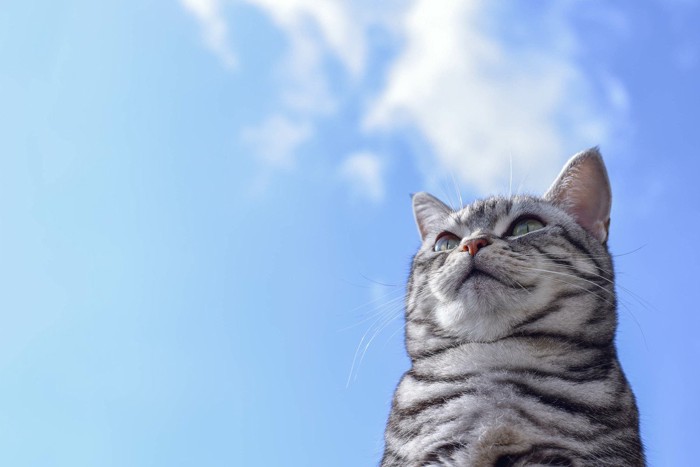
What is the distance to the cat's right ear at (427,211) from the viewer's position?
3.77m

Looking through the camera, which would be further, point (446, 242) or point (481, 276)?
point (446, 242)

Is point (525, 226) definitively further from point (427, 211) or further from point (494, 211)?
point (427, 211)

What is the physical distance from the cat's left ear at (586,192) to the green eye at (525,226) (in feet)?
1.01

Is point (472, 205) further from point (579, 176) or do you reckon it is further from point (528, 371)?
point (528, 371)

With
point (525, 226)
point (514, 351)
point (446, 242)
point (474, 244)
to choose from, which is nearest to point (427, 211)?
point (446, 242)

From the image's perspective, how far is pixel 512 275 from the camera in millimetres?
2912

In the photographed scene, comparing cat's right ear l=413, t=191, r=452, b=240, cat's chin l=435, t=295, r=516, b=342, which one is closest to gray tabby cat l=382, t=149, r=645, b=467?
cat's chin l=435, t=295, r=516, b=342

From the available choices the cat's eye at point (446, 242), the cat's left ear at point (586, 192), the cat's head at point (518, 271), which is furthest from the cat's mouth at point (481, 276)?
the cat's left ear at point (586, 192)

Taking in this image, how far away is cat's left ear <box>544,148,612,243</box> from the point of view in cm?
343

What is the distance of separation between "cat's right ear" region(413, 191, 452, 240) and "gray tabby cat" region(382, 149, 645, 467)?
34cm

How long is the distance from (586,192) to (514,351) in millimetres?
1068

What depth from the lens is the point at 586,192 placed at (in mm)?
3508

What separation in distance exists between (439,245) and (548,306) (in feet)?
2.15

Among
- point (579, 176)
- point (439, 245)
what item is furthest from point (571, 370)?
point (579, 176)
